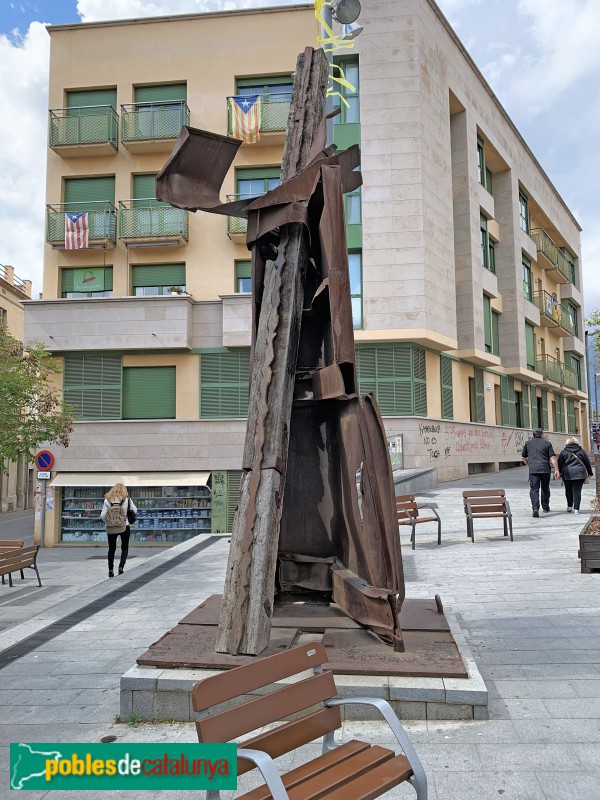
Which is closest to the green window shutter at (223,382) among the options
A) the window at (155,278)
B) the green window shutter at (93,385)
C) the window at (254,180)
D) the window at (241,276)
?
the window at (241,276)

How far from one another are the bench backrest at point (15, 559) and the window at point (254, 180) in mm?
16731

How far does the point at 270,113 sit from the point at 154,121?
4238 millimetres

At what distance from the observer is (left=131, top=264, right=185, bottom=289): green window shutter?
23797mm

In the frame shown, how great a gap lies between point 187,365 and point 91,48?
12.6 metres

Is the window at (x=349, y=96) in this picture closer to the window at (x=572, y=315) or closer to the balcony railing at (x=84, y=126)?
the balcony railing at (x=84, y=126)

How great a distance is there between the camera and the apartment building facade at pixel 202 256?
2216 centimetres

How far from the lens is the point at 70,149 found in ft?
79.2

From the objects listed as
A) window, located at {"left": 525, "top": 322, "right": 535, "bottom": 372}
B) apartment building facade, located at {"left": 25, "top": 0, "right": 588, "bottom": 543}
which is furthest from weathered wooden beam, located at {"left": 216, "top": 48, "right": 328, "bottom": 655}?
window, located at {"left": 525, "top": 322, "right": 535, "bottom": 372}

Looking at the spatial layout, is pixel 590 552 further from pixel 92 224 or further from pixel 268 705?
pixel 92 224

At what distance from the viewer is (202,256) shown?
2358cm

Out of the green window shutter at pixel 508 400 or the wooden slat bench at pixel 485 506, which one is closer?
the wooden slat bench at pixel 485 506

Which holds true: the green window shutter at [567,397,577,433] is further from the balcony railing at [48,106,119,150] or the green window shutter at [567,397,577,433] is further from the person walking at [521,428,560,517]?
the balcony railing at [48,106,119,150]

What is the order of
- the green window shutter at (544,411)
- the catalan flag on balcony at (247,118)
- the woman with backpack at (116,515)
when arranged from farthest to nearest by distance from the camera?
the green window shutter at (544,411), the catalan flag on balcony at (247,118), the woman with backpack at (116,515)

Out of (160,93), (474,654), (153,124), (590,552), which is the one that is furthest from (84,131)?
(474,654)
